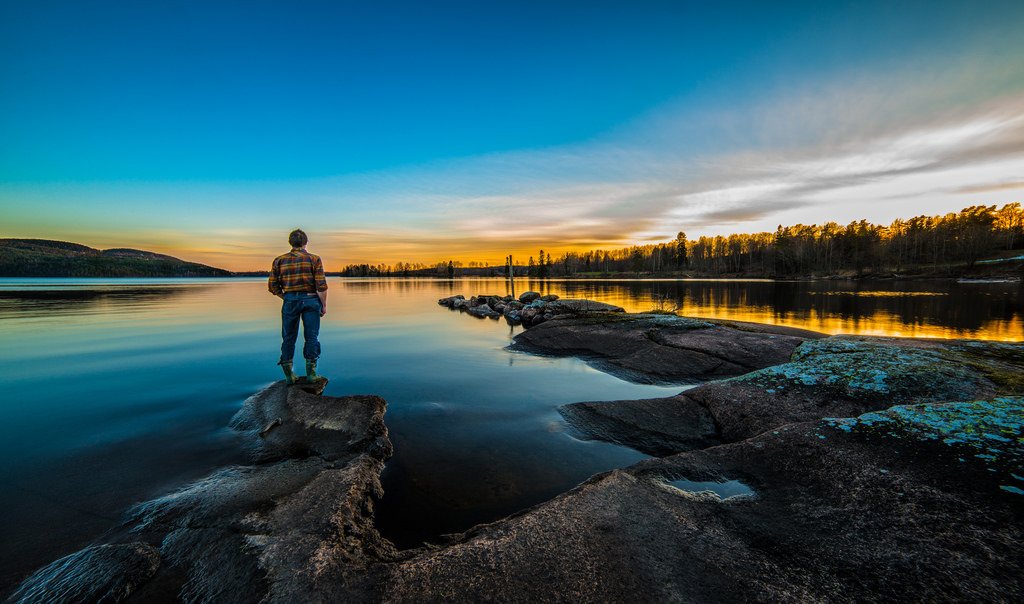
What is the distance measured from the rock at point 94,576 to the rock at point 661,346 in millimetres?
9367

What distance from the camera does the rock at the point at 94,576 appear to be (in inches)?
108

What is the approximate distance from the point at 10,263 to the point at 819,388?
779 feet

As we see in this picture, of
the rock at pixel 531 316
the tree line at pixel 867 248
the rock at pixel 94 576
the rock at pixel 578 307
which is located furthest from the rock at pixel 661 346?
the tree line at pixel 867 248

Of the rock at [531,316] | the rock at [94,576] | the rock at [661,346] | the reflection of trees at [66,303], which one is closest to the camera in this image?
the rock at [94,576]

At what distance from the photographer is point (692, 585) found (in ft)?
8.28

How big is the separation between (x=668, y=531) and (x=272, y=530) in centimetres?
357

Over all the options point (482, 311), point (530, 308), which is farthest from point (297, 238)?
point (482, 311)

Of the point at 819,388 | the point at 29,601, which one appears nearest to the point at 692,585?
the point at 29,601

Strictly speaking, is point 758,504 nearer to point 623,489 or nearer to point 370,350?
point 623,489

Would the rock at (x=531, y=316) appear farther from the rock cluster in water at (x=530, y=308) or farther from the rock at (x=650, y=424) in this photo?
the rock at (x=650, y=424)

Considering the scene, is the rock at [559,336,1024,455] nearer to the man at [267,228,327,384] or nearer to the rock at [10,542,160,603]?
the rock at [10,542,160,603]

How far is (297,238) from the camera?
8.02 meters

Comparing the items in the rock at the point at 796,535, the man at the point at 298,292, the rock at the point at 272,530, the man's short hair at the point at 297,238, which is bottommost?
the rock at the point at 272,530

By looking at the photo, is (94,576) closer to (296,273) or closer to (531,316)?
(296,273)
